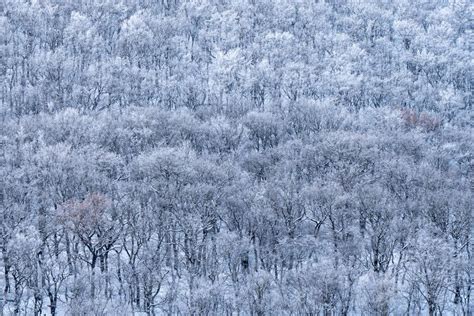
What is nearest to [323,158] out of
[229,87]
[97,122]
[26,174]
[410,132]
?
[410,132]

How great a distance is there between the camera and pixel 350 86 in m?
98.8

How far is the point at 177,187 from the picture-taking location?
54688mm

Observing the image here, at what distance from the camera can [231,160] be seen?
65.4 meters

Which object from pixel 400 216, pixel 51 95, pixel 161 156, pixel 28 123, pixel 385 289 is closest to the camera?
pixel 385 289

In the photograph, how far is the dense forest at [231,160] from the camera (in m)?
43.1

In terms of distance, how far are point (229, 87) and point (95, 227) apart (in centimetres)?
5756

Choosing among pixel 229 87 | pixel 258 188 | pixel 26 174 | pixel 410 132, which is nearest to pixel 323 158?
pixel 258 188

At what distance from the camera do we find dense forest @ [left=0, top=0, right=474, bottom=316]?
43094 millimetres

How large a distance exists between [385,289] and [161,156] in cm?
2826

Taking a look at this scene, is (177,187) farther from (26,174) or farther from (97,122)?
(97,122)

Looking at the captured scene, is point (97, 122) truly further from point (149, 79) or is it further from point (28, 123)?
point (149, 79)

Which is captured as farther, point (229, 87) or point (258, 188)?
point (229, 87)

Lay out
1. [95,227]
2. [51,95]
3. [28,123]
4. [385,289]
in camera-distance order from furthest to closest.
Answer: [51,95]
[28,123]
[95,227]
[385,289]

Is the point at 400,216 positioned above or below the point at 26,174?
below
